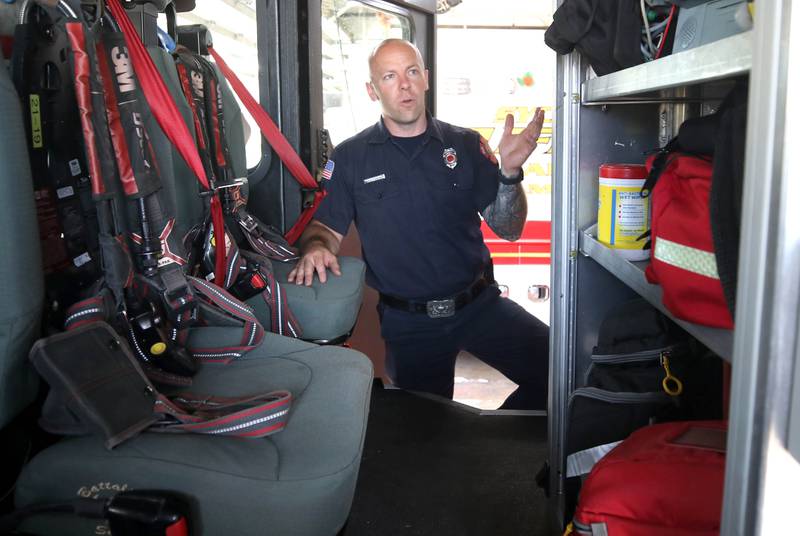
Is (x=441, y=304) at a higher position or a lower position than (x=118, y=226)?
lower

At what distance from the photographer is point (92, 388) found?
127 centimetres

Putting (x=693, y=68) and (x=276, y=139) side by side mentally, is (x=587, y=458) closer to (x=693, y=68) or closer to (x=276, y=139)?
(x=693, y=68)

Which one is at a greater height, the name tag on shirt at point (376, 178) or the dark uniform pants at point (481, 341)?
the name tag on shirt at point (376, 178)

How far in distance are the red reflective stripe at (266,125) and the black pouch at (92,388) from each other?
4.27ft

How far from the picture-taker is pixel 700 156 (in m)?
1.19

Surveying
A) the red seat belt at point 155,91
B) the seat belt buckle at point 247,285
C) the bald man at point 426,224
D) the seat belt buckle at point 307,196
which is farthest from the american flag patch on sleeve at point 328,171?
the red seat belt at point 155,91

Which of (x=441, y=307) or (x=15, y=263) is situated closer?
(x=15, y=263)

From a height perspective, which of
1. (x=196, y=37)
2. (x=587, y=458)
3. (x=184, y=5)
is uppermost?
(x=184, y=5)

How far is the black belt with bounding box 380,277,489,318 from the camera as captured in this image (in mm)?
3061

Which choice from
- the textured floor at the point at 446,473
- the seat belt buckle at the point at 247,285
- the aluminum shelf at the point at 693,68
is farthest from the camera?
the textured floor at the point at 446,473

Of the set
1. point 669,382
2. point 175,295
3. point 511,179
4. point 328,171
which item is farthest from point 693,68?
point 328,171

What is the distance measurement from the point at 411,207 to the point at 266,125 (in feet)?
2.51

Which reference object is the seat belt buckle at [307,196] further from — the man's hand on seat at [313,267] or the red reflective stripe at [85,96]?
the red reflective stripe at [85,96]

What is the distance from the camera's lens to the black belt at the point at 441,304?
3061 millimetres
